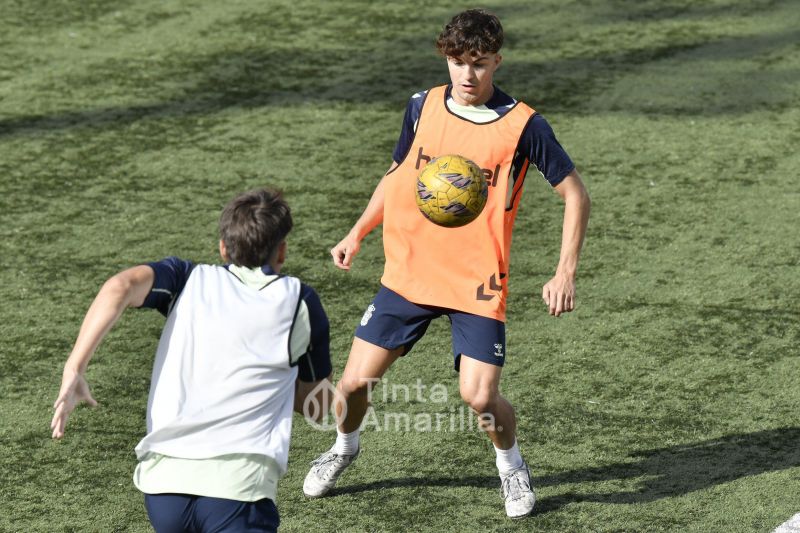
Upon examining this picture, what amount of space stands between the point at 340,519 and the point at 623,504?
117 centimetres

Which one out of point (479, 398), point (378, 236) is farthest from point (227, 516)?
point (378, 236)

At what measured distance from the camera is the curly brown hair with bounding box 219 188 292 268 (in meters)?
3.69

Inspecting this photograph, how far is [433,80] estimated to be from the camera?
10.7 meters

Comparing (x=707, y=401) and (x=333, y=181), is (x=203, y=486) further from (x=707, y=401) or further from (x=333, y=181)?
(x=333, y=181)

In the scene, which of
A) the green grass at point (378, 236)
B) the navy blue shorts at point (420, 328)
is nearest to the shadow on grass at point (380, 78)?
the green grass at point (378, 236)

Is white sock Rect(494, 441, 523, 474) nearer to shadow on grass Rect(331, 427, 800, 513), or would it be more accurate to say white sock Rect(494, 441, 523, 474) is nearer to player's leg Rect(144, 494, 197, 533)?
shadow on grass Rect(331, 427, 800, 513)

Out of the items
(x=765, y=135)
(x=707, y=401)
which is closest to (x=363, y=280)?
(x=707, y=401)

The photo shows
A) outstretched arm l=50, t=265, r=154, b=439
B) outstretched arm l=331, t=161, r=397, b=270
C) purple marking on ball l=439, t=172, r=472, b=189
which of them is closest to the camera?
outstretched arm l=50, t=265, r=154, b=439

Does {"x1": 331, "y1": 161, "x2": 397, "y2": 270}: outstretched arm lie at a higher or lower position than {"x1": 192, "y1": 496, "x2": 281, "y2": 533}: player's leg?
lower

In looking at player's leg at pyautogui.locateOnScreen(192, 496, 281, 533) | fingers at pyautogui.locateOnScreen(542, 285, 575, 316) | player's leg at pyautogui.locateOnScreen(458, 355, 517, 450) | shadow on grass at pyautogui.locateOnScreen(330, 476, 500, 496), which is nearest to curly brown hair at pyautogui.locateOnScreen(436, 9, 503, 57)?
fingers at pyautogui.locateOnScreen(542, 285, 575, 316)

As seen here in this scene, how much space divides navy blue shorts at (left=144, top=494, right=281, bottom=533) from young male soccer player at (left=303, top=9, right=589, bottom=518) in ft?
5.26

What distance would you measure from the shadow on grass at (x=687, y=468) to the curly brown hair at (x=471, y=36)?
1.87m

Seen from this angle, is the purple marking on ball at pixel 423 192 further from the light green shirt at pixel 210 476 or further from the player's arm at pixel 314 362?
the light green shirt at pixel 210 476

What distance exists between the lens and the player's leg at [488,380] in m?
5.11
